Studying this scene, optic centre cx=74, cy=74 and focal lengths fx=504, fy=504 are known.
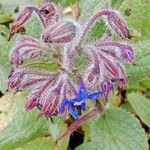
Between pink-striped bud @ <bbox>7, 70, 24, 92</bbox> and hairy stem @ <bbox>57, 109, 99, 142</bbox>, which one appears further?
hairy stem @ <bbox>57, 109, 99, 142</bbox>

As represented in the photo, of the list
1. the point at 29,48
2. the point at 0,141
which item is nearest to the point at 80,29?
the point at 29,48

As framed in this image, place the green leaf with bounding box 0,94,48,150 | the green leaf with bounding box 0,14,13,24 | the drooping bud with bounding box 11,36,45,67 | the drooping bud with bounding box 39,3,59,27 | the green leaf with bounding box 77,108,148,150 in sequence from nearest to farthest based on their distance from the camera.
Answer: the drooping bud with bounding box 11,36,45,67, the drooping bud with bounding box 39,3,59,27, the green leaf with bounding box 77,108,148,150, the green leaf with bounding box 0,94,48,150, the green leaf with bounding box 0,14,13,24

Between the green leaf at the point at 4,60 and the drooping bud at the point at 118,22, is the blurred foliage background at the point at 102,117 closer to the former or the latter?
the green leaf at the point at 4,60

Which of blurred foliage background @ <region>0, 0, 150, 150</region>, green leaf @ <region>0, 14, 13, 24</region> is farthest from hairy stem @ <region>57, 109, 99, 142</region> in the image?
green leaf @ <region>0, 14, 13, 24</region>

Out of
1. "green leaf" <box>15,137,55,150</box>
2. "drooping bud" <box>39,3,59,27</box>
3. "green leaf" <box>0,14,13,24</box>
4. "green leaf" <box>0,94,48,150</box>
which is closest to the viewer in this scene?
"drooping bud" <box>39,3,59,27</box>

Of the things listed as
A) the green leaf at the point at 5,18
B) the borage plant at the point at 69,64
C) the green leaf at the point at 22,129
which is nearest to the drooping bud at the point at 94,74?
the borage plant at the point at 69,64

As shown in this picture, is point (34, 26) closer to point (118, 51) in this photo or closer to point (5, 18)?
point (118, 51)

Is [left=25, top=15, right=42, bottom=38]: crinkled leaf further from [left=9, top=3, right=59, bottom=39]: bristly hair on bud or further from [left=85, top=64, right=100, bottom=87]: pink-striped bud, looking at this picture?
[left=85, top=64, right=100, bottom=87]: pink-striped bud
